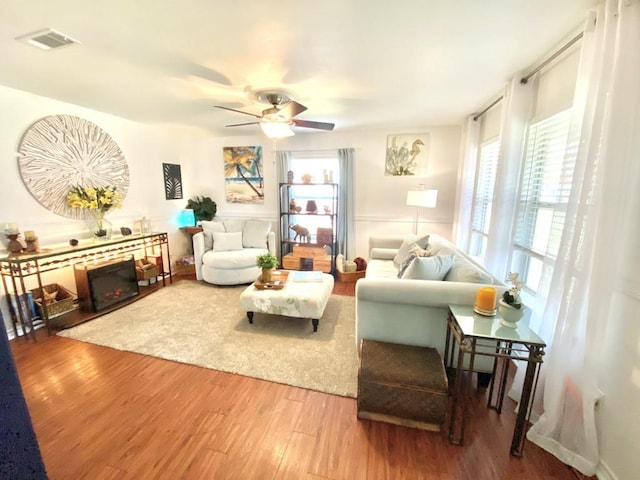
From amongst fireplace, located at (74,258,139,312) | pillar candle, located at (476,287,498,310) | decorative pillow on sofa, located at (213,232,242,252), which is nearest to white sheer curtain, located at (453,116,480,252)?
pillar candle, located at (476,287,498,310)

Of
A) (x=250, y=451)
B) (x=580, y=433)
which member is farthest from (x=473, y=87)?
(x=250, y=451)

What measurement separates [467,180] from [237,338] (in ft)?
11.7

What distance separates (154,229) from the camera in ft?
14.3

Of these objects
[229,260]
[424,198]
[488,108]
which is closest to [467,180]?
[424,198]

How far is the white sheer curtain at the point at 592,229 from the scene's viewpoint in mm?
1276

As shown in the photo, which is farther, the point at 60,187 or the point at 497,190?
the point at 60,187

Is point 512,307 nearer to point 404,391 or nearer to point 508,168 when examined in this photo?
point 404,391

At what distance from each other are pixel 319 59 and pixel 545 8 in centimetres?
140

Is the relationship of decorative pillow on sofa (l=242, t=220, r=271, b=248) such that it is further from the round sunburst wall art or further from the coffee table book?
the round sunburst wall art

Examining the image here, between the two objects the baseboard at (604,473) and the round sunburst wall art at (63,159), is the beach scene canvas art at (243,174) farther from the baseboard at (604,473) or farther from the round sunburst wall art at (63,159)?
the baseboard at (604,473)

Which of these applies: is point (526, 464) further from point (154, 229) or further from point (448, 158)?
point (154, 229)

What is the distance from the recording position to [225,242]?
4.16 metres

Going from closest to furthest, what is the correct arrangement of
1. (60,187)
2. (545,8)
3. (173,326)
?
(545,8), (173,326), (60,187)

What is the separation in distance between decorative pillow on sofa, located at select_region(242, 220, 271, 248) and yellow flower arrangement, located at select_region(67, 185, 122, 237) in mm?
1720
